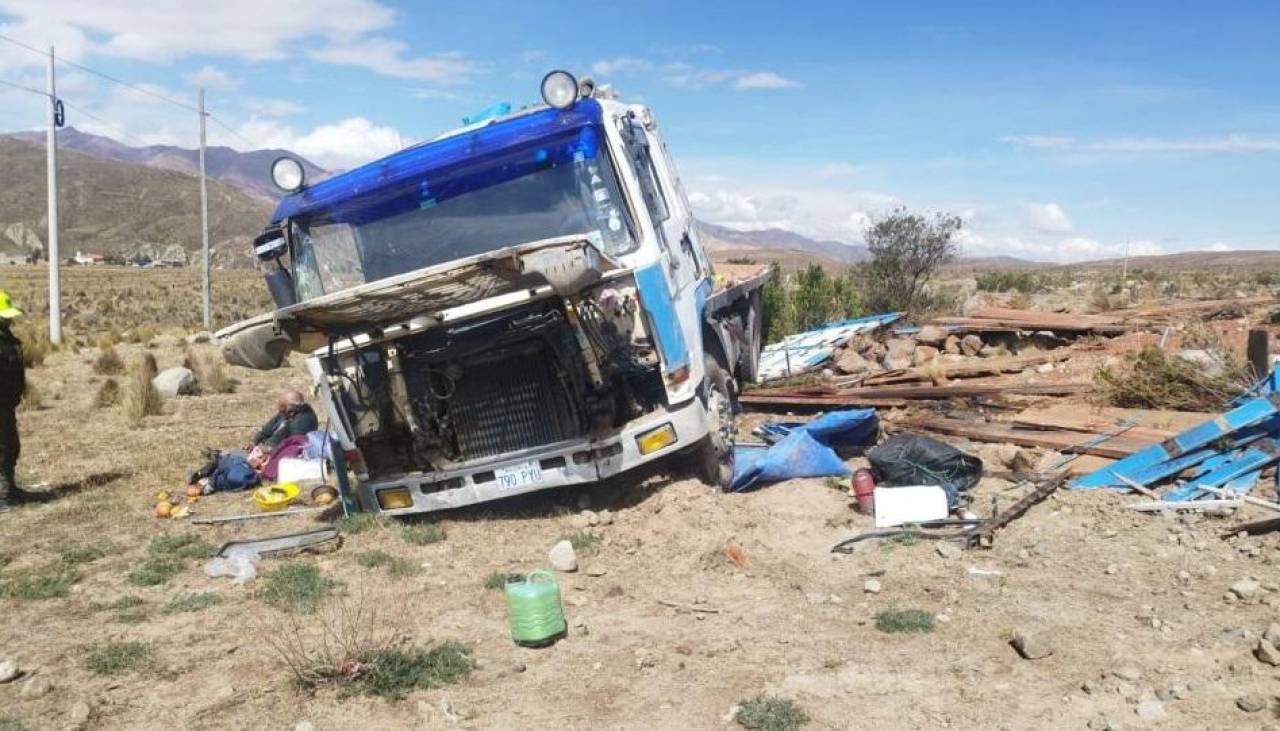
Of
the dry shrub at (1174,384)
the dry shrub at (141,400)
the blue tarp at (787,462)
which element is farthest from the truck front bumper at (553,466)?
the dry shrub at (141,400)

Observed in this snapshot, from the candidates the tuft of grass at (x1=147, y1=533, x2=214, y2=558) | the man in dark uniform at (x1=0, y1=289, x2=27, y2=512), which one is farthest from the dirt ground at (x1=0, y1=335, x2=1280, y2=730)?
the man in dark uniform at (x1=0, y1=289, x2=27, y2=512)

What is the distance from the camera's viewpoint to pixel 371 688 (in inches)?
171

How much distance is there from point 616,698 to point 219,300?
143 ft

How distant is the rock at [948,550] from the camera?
5.82 metres

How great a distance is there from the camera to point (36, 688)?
446cm

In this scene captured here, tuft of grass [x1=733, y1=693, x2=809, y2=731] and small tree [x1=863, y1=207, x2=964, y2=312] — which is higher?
small tree [x1=863, y1=207, x2=964, y2=312]

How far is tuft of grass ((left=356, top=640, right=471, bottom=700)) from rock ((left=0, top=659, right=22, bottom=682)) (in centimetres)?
168

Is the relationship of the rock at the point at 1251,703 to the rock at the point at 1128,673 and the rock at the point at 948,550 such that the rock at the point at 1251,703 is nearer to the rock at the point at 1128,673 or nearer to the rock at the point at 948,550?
the rock at the point at 1128,673

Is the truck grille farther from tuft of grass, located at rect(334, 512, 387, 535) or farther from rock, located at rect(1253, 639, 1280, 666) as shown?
rock, located at rect(1253, 639, 1280, 666)

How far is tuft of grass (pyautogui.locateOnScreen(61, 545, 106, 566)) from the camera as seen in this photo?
264 inches

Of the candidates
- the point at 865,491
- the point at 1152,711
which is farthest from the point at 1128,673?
the point at 865,491

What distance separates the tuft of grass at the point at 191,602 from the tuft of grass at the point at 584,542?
84.0 inches

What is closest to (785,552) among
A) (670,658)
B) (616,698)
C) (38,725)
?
(670,658)

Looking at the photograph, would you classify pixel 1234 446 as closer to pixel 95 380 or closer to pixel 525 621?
pixel 525 621
